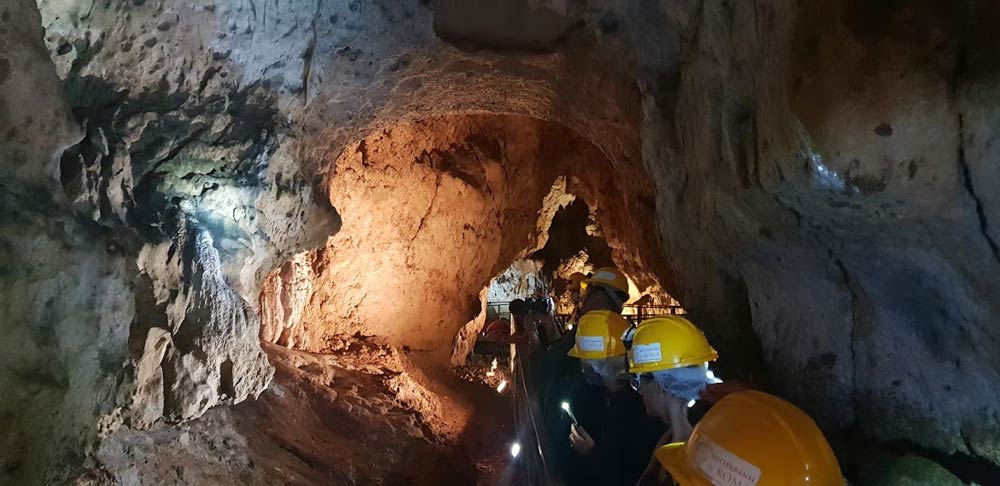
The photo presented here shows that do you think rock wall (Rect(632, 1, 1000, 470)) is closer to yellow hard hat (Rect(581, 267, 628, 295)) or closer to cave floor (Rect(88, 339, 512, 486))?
yellow hard hat (Rect(581, 267, 628, 295))

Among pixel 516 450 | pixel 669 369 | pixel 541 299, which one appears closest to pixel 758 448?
pixel 669 369

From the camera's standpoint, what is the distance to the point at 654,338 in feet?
8.56

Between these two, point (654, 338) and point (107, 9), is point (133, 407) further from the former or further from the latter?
point (654, 338)

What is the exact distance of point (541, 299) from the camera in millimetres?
4938

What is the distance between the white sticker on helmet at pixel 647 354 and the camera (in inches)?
102

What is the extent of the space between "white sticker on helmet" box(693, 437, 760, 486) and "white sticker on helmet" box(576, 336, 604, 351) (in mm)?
1296

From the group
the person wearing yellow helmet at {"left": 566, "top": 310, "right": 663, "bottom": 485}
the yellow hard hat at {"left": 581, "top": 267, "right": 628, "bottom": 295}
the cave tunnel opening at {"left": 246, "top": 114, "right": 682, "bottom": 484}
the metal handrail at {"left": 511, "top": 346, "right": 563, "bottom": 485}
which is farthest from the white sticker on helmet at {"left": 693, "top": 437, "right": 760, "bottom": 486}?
the cave tunnel opening at {"left": 246, "top": 114, "right": 682, "bottom": 484}

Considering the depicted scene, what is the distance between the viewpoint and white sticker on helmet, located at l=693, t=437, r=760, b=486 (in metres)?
1.74

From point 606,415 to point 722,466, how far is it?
4.36ft

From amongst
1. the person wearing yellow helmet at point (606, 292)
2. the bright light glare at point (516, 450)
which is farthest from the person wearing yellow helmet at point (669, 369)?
the bright light glare at point (516, 450)

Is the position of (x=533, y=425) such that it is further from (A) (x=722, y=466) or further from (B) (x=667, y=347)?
(A) (x=722, y=466)

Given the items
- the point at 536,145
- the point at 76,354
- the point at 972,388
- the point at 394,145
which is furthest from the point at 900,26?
the point at 536,145

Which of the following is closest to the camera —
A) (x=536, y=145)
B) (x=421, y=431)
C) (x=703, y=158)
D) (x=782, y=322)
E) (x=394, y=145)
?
(x=782, y=322)

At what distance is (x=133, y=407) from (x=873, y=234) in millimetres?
2911
